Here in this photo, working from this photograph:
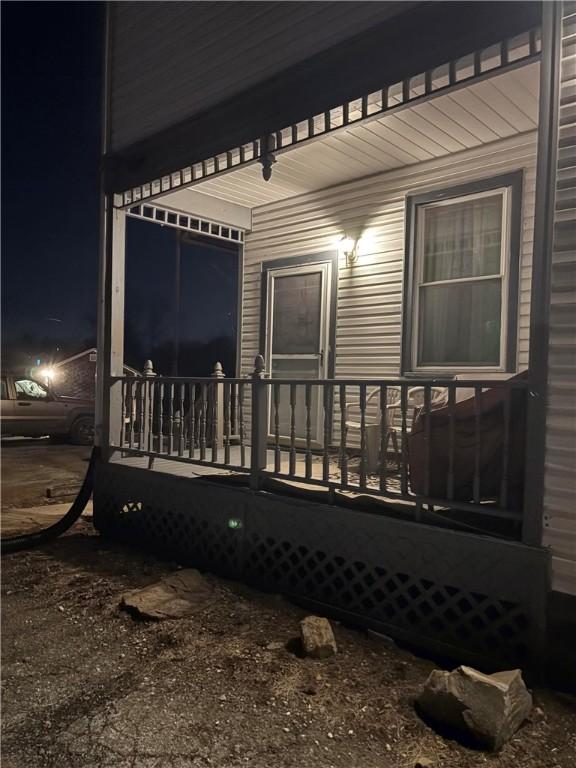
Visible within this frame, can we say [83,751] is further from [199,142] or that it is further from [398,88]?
[199,142]

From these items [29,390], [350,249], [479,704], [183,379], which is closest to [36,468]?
[29,390]

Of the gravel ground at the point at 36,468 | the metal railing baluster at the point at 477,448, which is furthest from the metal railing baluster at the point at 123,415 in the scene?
the metal railing baluster at the point at 477,448

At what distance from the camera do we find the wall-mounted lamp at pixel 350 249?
6480 mm

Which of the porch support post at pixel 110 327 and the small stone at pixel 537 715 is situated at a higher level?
the porch support post at pixel 110 327

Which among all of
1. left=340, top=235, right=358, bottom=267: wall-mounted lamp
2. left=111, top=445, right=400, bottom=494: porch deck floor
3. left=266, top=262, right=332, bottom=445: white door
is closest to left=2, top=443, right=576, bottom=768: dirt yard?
left=111, top=445, right=400, bottom=494: porch deck floor

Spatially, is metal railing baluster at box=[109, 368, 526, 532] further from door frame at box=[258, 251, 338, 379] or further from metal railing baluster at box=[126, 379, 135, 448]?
door frame at box=[258, 251, 338, 379]

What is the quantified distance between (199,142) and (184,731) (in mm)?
4594

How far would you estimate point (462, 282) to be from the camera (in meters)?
5.44

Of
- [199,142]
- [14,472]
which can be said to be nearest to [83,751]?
[199,142]

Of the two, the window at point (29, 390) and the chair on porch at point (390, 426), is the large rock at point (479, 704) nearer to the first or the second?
the chair on porch at point (390, 426)

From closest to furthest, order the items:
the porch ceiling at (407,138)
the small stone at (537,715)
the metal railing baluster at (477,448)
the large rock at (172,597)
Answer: the small stone at (537,715), the metal railing baluster at (477,448), the large rock at (172,597), the porch ceiling at (407,138)

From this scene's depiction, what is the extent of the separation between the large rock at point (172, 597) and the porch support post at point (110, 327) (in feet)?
6.95

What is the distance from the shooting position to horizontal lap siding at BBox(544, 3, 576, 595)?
2.78m

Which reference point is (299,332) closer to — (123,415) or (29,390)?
(123,415)
